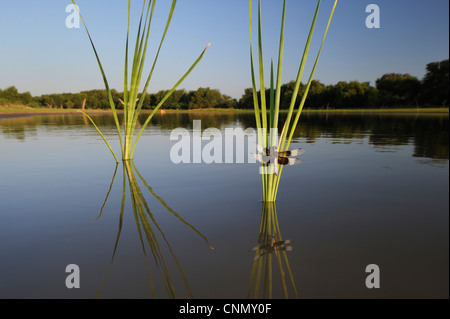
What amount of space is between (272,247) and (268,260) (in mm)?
179

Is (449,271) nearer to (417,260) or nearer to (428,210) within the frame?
(417,260)

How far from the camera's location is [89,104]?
88.8m

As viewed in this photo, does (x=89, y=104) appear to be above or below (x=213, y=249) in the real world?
above

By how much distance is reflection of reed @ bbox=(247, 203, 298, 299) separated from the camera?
149 centimetres

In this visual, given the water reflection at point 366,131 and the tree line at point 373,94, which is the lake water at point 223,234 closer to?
the water reflection at point 366,131

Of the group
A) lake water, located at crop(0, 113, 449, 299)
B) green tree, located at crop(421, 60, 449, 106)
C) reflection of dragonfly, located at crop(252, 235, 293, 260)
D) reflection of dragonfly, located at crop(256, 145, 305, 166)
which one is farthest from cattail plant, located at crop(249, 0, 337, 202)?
green tree, located at crop(421, 60, 449, 106)

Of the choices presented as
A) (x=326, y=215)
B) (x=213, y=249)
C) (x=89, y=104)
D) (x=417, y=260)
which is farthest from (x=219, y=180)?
(x=89, y=104)

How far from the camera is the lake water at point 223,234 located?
5.03 ft

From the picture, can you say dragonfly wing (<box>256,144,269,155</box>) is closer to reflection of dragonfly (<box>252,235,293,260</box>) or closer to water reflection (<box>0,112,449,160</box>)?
reflection of dragonfly (<box>252,235,293,260</box>)

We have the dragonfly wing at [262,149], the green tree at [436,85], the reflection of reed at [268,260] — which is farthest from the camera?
the green tree at [436,85]

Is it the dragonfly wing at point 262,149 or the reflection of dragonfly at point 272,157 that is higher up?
the dragonfly wing at point 262,149

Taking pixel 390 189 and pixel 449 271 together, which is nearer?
pixel 449 271

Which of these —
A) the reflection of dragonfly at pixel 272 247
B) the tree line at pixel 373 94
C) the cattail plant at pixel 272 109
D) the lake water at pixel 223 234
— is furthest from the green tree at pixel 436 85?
the reflection of dragonfly at pixel 272 247
